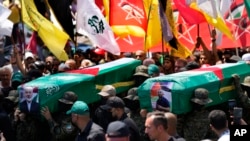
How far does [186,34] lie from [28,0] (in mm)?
3448

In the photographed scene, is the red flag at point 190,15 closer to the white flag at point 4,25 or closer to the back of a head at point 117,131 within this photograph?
the white flag at point 4,25

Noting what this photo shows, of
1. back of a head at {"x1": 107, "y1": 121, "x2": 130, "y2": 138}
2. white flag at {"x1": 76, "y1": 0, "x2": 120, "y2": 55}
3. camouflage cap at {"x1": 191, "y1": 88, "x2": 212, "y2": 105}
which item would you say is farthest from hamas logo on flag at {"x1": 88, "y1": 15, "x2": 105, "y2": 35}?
back of a head at {"x1": 107, "y1": 121, "x2": 130, "y2": 138}

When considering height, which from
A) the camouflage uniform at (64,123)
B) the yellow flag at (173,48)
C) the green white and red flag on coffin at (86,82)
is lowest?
the camouflage uniform at (64,123)

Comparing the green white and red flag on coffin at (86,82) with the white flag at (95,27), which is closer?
the green white and red flag on coffin at (86,82)

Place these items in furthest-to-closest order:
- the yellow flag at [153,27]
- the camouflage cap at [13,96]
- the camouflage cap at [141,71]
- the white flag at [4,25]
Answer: the yellow flag at [153,27] < the white flag at [4,25] < the camouflage cap at [13,96] < the camouflage cap at [141,71]

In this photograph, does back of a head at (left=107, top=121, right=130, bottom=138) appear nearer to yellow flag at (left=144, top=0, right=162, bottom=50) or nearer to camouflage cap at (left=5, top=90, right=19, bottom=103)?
camouflage cap at (left=5, top=90, right=19, bottom=103)

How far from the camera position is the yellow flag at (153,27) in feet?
42.8

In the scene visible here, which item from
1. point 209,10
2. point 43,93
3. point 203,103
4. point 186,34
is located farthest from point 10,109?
point 186,34

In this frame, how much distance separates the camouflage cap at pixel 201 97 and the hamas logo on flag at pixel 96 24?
3603 mm

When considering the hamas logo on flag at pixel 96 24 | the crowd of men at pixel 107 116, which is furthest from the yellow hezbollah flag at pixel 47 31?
the hamas logo on flag at pixel 96 24

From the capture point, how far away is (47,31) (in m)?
12.1

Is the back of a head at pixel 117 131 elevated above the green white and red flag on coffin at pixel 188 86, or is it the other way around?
the green white and red flag on coffin at pixel 188 86

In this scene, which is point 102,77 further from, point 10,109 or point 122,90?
point 10,109

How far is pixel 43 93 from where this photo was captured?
973 cm
